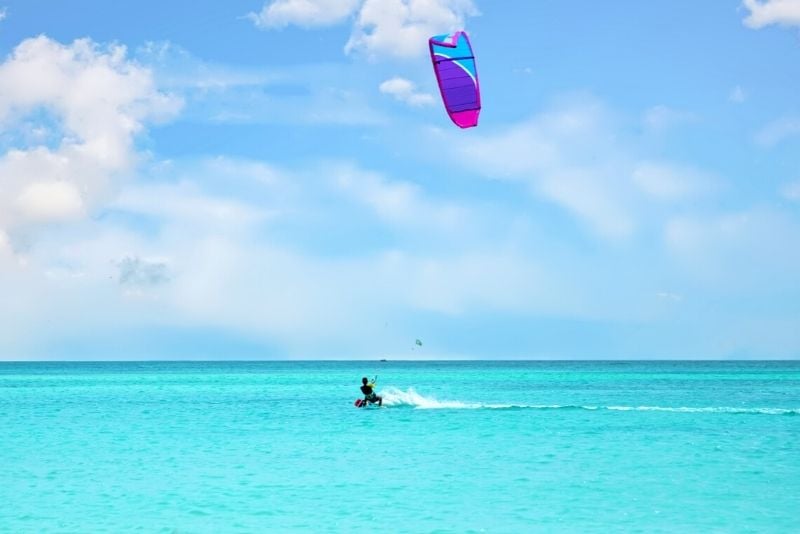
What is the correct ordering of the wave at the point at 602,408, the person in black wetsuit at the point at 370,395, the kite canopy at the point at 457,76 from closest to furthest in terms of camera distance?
the kite canopy at the point at 457,76
the wave at the point at 602,408
the person in black wetsuit at the point at 370,395

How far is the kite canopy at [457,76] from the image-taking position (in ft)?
63.3

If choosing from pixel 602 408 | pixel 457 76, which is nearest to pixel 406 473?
pixel 457 76

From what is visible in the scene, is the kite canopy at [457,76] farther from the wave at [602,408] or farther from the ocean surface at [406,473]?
the wave at [602,408]

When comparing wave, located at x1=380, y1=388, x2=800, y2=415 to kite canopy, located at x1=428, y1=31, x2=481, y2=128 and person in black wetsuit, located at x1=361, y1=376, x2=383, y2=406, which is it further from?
kite canopy, located at x1=428, y1=31, x2=481, y2=128

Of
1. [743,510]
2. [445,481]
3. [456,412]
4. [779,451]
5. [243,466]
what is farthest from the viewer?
[456,412]

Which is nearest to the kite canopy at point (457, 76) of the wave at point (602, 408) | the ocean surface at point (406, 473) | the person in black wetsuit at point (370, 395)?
the ocean surface at point (406, 473)

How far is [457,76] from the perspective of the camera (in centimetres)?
1953

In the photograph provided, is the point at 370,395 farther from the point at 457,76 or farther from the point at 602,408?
the point at 457,76

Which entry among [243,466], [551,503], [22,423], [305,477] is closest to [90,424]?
[22,423]

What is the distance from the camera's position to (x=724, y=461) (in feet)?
63.2

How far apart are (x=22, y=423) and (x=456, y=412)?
1505cm

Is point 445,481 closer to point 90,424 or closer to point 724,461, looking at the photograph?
point 724,461

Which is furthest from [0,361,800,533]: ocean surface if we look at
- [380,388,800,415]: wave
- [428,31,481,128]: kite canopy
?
[428,31,481,128]: kite canopy

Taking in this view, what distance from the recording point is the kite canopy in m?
19.3
